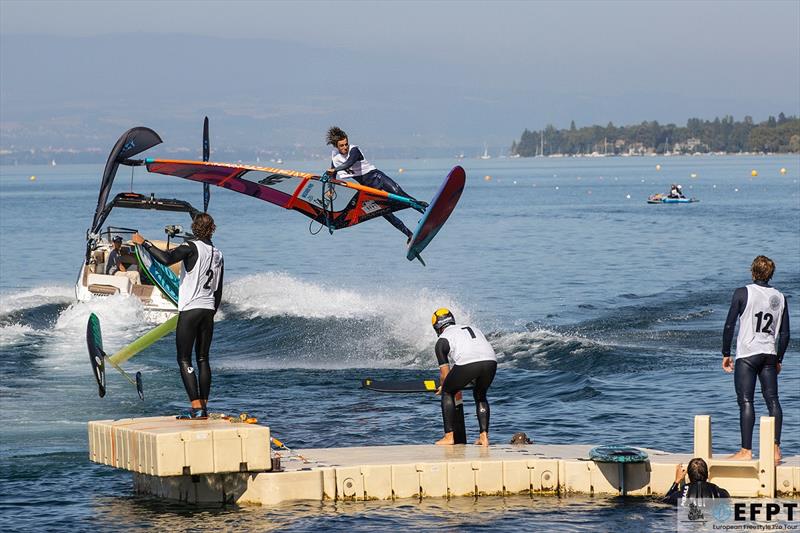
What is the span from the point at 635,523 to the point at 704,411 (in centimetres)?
763

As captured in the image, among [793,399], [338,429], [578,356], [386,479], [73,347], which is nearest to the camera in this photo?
[386,479]

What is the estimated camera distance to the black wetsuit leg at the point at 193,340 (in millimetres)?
13922

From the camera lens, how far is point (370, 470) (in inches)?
563

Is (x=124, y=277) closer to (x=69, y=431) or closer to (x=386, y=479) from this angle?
(x=69, y=431)

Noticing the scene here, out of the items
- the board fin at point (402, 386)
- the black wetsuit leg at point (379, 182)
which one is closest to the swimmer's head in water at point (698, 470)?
the board fin at point (402, 386)

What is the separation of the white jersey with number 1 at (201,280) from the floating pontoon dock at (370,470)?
1.34 m

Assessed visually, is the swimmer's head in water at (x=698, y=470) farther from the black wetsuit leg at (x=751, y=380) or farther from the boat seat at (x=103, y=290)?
the boat seat at (x=103, y=290)

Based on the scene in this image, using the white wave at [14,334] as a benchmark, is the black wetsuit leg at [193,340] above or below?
above

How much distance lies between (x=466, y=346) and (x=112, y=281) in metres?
20.6

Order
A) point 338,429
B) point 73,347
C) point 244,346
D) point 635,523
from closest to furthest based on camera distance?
point 635,523
point 338,429
point 73,347
point 244,346

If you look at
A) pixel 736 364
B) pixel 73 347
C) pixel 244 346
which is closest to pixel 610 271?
pixel 244 346

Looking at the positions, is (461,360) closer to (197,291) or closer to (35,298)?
(197,291)

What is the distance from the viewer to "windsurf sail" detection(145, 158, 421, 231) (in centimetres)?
1966

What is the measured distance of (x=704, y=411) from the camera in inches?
811
